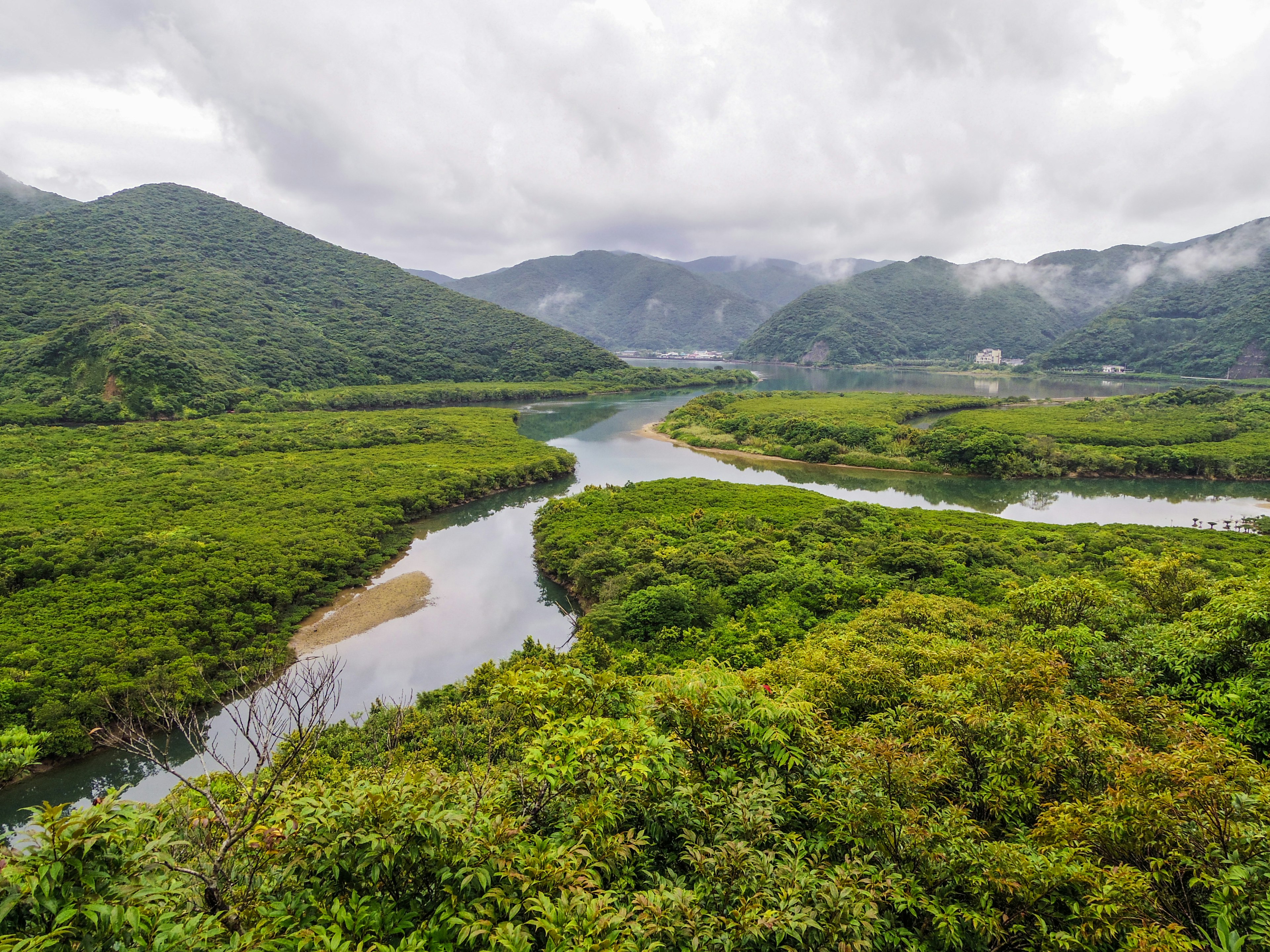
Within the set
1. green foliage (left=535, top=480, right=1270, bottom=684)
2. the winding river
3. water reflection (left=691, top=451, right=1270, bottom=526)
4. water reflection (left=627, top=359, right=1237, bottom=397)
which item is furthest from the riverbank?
water reflection (left=627, top=359, right=1237, bottom=397)

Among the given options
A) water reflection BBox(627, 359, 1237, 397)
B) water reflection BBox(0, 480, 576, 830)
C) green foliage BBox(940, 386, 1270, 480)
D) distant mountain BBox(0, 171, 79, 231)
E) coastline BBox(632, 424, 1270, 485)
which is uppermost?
distant mountain BBox(0, 171, 79, 231)

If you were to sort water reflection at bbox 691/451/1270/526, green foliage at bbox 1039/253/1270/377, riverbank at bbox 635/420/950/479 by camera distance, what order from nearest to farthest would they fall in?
1. water reflection at bbox 691/451/1270/526
2. riverbank at bbox 635/420/950/479
3. green foliage at bbox 1039/253/1270/377

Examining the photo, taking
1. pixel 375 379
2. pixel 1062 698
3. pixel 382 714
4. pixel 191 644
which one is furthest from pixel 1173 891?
pixel 375 379

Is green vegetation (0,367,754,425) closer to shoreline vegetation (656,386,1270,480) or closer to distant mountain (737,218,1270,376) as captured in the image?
shoreline vegetation (656,386,1270,480)

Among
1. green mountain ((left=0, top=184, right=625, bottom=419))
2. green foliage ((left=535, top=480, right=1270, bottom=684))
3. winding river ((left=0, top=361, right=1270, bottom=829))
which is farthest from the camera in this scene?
green mountain ((left=0, top=184, right=625, bottom=419))

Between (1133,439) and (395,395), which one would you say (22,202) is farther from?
(1133,439)
